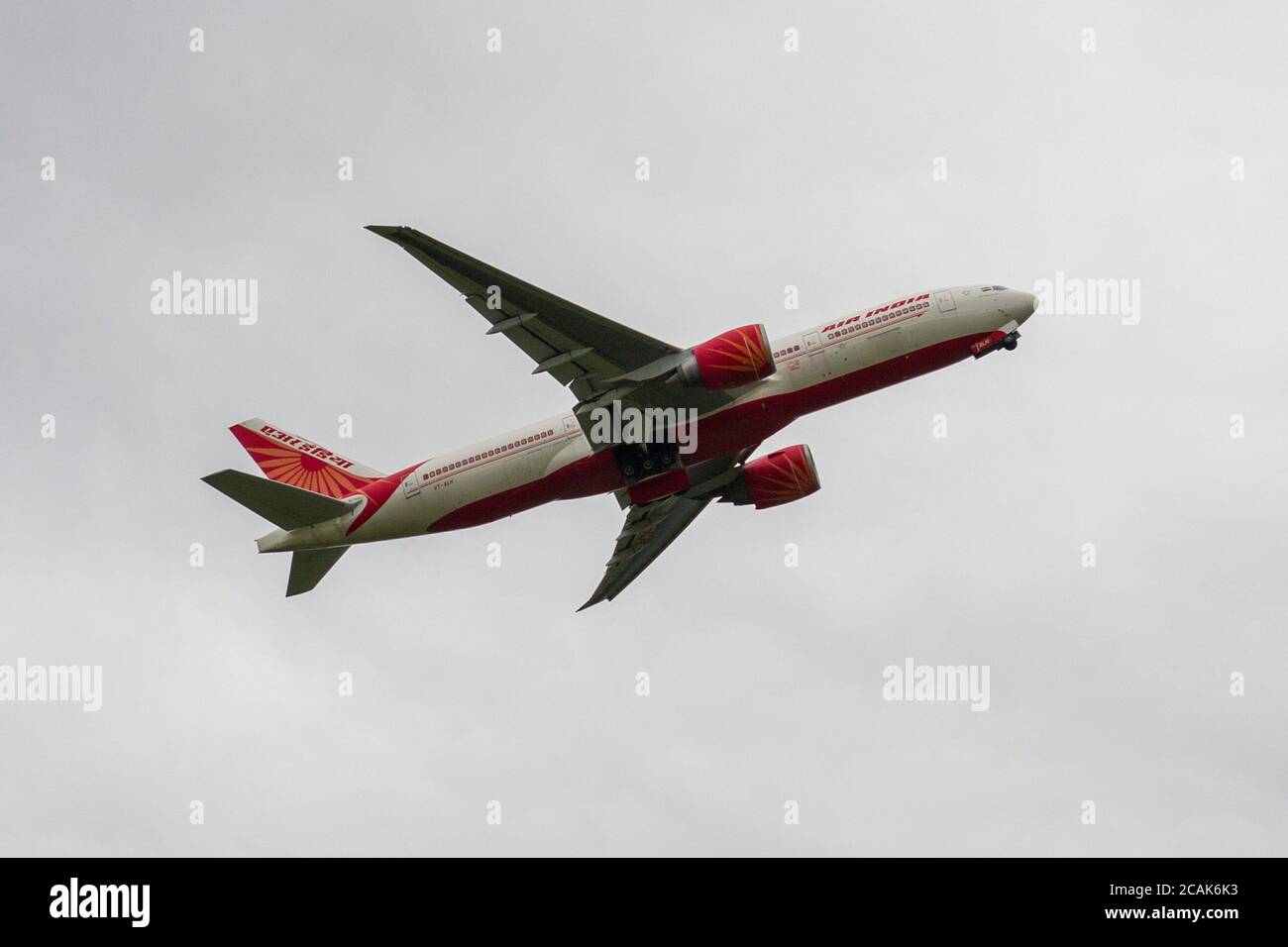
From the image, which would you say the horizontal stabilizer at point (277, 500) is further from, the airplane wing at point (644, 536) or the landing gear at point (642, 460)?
the airplane wing at point (644, 536)

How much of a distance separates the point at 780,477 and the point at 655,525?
600 cm

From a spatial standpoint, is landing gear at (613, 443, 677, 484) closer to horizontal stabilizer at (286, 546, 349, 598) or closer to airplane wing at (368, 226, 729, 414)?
airplane wing at (368, 226, 729, 414)

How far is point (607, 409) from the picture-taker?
50125mm

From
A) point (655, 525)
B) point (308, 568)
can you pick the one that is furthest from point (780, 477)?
point (308, 568)

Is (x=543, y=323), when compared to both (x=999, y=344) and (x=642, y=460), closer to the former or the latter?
(x=642, y=460)

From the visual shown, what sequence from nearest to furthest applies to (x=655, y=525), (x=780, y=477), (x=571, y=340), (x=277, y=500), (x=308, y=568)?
1. (x=571, y=340)
2. (x=277, y=500)
3. (x=308, y=568)
4. (x=780, y=477)
5. (x=655, y=525)

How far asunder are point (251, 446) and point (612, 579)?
626 inches

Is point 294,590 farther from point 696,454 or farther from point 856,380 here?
point 856,380

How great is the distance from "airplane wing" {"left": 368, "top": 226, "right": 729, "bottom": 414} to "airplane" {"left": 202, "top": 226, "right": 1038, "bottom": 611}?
0.05m

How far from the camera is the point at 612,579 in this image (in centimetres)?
5953

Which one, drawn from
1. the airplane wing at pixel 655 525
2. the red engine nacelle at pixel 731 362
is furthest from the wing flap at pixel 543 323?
the airplane wing at pixel 655 525

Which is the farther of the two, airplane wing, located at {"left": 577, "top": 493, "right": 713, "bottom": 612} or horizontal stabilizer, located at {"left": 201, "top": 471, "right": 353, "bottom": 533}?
airplane wing, located at {"left": 577, "top": 493, "right": 713, "bottom": 612}

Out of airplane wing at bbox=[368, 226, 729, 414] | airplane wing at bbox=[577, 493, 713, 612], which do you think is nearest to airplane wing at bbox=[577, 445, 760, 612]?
airplane wing at bbox=[577, 493, 713, 612]

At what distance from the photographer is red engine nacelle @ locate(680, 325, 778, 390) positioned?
158 ft
